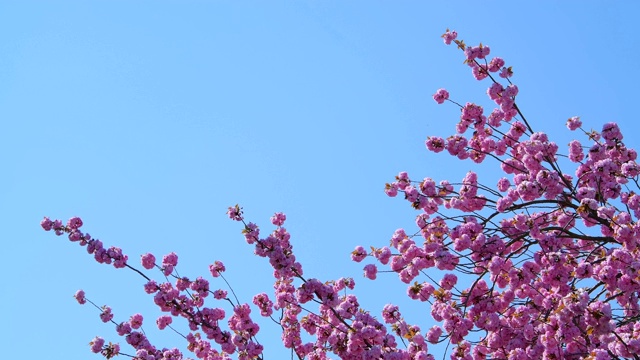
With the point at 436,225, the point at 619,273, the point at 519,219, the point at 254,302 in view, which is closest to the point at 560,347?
the point at 619,273

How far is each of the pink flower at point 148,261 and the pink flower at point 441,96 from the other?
5019 millimetres

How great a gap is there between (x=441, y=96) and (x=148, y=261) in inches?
204

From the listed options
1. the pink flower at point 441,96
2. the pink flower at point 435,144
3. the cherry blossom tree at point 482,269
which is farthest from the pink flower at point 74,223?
the pink flower at point 441,96

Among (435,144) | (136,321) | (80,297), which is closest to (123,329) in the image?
(136,321)

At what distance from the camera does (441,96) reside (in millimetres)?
11211

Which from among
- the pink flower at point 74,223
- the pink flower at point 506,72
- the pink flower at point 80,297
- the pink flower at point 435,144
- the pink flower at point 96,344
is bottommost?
the pink flower at point 96,344

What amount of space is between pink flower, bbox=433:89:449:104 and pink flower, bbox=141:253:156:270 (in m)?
5.02

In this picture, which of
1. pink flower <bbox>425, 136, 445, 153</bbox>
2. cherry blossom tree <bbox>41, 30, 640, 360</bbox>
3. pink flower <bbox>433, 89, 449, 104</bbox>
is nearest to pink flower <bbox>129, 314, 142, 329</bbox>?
cherry blossom tree <bbox>41, 30, 640, 360</bbox>

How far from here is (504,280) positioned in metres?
8.98

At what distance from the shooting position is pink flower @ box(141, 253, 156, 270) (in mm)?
9992

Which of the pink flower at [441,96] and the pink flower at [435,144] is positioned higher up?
the pink flower at [441,96]

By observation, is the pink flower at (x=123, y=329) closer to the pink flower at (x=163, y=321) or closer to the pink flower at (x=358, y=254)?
the pink flower at (x=163, y=321)

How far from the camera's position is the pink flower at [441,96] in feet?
36.7

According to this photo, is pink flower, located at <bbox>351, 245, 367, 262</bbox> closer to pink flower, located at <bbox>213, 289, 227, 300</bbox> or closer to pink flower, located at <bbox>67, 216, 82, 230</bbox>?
pink flower, located at <bbox>213, 289, 227, 300</bbox>
